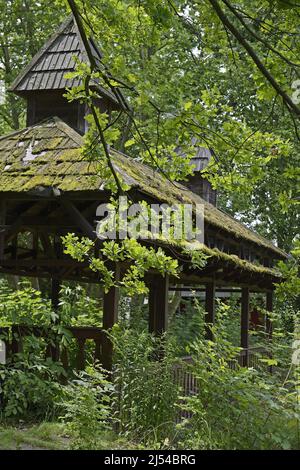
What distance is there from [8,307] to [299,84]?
4.93 metres

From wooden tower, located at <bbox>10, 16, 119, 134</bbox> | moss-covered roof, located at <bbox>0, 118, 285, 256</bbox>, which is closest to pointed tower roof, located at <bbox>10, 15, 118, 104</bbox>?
wooden tower, located at <bbox>10, 16, 119, 134</bbox>

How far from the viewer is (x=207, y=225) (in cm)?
1284

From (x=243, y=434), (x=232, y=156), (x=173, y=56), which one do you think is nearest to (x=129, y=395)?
Answer: (x=243, y=434)

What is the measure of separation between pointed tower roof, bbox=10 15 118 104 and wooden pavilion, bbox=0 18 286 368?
2 centimetres

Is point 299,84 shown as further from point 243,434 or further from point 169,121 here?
point 243,434

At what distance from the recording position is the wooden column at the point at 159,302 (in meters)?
10.7

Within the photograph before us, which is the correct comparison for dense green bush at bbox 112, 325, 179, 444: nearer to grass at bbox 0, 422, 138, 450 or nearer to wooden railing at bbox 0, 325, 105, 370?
grass at bbox 0, 422, 138, 450

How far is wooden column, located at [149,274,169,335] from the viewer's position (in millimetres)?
10734

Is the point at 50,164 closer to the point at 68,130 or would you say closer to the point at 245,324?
the point at 68,130

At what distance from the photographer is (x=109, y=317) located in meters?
8.93

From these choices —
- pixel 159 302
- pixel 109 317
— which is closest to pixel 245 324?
pixel 159 302

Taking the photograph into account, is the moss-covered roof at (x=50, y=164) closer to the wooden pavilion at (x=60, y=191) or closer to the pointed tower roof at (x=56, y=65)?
the wooden pavilion at (x=60, y=191)

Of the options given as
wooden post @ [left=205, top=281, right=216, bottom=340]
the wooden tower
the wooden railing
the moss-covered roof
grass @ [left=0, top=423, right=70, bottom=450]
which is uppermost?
the wooden tower

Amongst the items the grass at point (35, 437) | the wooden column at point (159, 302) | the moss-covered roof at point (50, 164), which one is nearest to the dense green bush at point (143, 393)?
the grass at point (35, 437)
